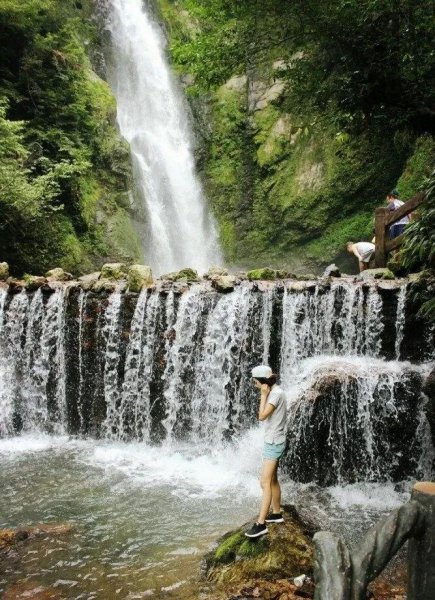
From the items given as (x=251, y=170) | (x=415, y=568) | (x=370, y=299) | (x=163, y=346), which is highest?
(x=251, y=170)

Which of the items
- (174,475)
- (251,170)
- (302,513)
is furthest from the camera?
(251,170)

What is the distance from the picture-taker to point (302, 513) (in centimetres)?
637

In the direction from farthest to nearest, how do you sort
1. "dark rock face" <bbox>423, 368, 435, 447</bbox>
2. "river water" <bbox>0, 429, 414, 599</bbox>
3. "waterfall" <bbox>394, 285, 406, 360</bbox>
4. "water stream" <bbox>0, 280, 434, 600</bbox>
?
"waterfall" <bbox>394, 285, 406, 360</bbox>
"dark rock face" <bbox>423, 368, 435, 447</bbox>
"water stream" <bbox>0, 280, 434, 600</bbox>
"river water" <bbox>0, 429, 414, 599</bbox>

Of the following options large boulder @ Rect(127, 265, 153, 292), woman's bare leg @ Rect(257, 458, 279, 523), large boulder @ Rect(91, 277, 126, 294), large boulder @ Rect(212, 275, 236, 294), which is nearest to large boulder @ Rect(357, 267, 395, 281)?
large boulder @ Rect(212, 275, 236, 294)

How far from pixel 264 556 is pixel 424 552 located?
3.07 m

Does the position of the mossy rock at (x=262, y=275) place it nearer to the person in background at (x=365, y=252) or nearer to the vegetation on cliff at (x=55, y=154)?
the person in background at (x=365, y=252)

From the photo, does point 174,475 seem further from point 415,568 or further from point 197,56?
point 197,56

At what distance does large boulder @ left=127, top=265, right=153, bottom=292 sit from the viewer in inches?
414

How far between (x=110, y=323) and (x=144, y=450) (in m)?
2.80

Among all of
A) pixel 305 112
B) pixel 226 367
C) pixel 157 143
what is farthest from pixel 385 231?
pixel 157 143

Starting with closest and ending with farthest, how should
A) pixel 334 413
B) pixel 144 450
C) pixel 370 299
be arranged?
pixel 334 413 < pixel 370 299 < pixel 144 450

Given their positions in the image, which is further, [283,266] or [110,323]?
[283,266]

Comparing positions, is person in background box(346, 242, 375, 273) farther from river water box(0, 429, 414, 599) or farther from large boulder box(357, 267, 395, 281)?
river water box(0, 429, 414, 599)

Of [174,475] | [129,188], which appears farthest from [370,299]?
[129,188]
